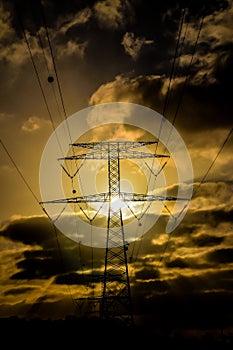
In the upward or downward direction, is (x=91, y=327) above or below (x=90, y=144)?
below

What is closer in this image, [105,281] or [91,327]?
[105,281]

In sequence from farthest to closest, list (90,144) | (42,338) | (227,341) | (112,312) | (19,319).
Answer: (227,341) < (19,319) < (42,338) < (112,312) < (90,144)

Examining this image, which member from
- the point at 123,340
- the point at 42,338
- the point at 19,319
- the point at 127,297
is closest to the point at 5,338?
the point at 42,338

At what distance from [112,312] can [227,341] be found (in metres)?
82.5

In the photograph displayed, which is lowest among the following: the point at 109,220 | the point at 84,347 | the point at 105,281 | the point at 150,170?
the point at 84,347

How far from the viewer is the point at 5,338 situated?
4372cm

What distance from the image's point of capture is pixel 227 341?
106 meters

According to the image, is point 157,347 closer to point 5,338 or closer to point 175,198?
point 5,338

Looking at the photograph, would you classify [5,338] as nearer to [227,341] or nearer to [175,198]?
[175,198]

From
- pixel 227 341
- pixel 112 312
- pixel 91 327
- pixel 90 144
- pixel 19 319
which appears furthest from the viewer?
pixel 227 341

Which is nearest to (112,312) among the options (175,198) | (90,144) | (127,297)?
(127,297)

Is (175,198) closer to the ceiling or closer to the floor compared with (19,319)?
closer to the ceiling

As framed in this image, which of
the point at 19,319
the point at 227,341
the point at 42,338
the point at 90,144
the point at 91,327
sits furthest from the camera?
the point at 227,341

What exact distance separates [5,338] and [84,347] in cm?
1031
